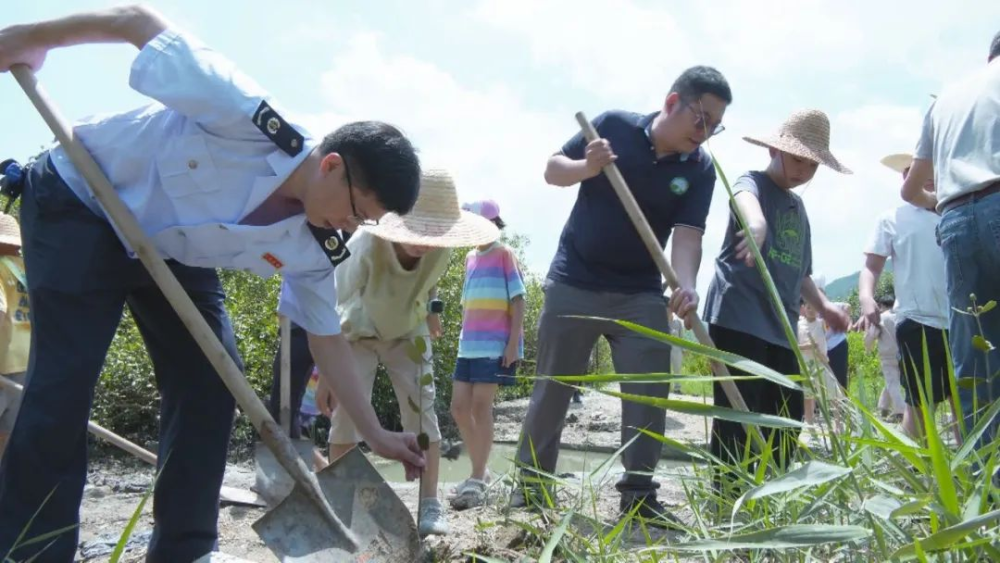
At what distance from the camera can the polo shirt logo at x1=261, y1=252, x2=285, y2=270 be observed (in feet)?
8.24

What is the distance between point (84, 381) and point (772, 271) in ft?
8.44

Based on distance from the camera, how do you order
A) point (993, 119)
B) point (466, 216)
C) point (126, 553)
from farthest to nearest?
1. point (466, 216)
2. point (126, 553)
3. point (993, 119)

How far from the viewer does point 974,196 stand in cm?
289

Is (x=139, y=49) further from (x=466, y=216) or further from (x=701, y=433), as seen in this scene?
(x=701, y=433)

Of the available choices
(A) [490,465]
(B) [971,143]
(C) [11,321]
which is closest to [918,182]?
(B) [971,143]

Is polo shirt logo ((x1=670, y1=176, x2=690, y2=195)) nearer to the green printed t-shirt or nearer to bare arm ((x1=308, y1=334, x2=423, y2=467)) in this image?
the green printed t-shirt

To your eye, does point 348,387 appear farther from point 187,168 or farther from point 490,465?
point 490,465

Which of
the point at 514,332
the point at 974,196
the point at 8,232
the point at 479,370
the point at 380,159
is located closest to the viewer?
the point at 380,159

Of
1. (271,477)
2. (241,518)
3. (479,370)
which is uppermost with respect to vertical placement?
(479,370)

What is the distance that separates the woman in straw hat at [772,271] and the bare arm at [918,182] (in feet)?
1.64

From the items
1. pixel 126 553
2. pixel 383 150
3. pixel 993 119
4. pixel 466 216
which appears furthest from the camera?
pixel 466 216

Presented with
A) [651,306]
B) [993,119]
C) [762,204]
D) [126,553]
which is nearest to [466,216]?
[651,306]

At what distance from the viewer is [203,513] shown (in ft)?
8.61

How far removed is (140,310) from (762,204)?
2.38 m
